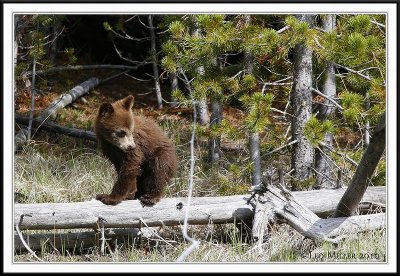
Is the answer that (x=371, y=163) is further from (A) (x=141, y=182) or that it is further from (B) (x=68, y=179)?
(B) (x=68, y=179)

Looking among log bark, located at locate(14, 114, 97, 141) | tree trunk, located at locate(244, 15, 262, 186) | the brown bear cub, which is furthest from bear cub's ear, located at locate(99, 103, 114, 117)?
log bark, located at locate(14, 114, 97, 141)

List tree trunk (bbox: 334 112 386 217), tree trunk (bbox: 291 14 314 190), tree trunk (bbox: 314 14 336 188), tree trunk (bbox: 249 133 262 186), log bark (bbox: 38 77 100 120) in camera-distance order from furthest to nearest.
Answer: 1. log bark (bbox: 38 77 100 120)
2. tree trunk (bbox: 314 14 336 188)
3. tree trunk (bbox: 249 133 262 186)
4. tree trunk (bbox: 291 14 314 190)
5. tree trunk (bbox: 334 112 386 217)

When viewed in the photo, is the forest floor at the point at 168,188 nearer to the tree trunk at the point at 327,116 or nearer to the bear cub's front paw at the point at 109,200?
the bear cub's front paw at the point at 109,200

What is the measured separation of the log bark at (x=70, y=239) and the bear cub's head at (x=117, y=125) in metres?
1.02

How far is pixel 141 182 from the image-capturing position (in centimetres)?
739

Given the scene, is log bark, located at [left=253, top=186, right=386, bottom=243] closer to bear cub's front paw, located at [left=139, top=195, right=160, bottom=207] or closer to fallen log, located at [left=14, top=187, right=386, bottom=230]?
fallen log, located at [left=14, top=187, right=386, bottom=230]

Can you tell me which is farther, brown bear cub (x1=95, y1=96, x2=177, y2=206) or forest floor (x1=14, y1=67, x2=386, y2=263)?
A: brown bear cub (x1=95, y1=96, x2=177, y2=206)

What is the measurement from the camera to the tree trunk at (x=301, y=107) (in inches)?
336

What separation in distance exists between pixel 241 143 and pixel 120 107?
178 inches

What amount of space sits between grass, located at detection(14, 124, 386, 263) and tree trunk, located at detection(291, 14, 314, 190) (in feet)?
2.43

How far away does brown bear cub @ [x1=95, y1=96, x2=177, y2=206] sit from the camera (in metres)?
7.00

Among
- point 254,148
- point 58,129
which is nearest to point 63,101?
point 58,129

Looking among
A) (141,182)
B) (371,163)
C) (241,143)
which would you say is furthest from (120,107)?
(241,143)
